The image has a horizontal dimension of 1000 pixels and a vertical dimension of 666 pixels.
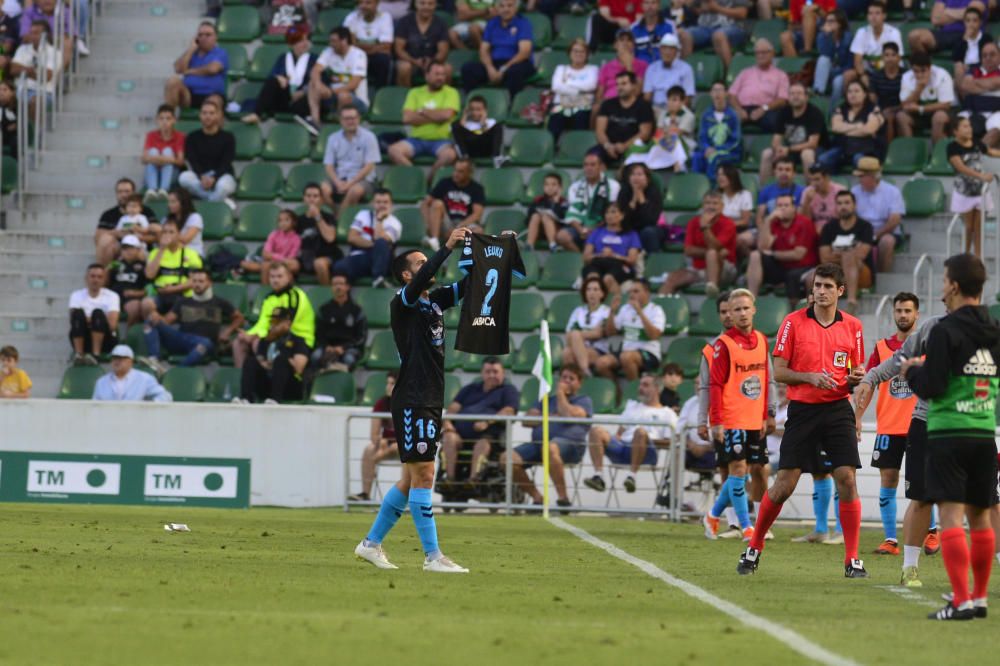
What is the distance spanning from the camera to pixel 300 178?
83.6 feet

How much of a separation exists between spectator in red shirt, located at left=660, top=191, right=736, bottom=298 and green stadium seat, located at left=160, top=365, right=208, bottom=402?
640cm

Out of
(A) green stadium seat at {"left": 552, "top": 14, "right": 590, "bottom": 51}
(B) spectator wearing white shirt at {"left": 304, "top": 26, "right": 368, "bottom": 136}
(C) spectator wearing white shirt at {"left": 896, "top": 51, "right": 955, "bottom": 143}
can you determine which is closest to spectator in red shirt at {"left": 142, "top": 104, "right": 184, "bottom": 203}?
(B) spectator wearing white shirt at {"left": 304, "top": 26, "right": 368, "bottom": 136}

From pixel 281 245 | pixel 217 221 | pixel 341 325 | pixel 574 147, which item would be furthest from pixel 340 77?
pixel 341 325

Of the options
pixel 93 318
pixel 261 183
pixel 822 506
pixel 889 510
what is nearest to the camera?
pixel 889 510

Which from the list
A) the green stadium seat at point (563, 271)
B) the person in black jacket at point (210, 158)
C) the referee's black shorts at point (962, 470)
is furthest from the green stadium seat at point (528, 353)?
the referee's black shorts at point (962, 470)

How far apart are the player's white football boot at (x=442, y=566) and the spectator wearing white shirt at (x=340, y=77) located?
15103 millimetres

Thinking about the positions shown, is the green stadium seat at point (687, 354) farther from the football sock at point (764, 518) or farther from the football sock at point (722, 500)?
the football sock at point (764, 518)

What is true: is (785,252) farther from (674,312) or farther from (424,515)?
(424,515)

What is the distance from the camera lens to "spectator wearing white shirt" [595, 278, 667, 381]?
21.8 meters

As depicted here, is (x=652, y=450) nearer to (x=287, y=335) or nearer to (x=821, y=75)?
(x=287, y=335)

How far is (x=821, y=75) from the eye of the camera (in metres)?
25.3

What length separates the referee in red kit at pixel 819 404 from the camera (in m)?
12.0

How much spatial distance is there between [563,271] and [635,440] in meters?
4.01

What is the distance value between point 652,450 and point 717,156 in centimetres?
585
